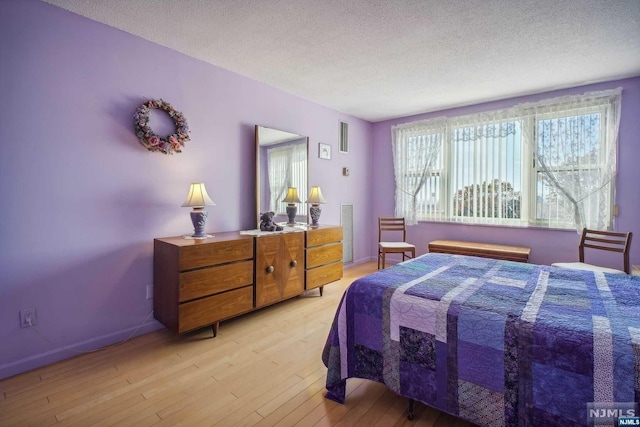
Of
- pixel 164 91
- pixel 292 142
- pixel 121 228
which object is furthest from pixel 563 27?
pixel 121 228

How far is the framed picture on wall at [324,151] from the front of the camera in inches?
171

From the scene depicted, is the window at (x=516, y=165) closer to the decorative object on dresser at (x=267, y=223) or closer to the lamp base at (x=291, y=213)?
the lamp base at (x=291, y=213)

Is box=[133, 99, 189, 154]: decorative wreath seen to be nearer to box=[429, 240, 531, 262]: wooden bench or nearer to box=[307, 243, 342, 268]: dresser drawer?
box=[307, 243, 342, 268]: dresser drawer

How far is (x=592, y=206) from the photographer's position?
3525 millimetres

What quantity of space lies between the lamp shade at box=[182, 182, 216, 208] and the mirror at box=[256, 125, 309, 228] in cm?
76

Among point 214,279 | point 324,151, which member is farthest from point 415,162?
point 214,279

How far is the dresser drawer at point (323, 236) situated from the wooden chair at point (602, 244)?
238 cm

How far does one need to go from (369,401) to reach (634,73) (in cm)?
429

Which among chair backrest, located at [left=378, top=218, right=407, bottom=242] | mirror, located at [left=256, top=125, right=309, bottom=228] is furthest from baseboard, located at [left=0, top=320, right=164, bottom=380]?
chair backrest, located at [left=378, top=218, right=407, bottom=242]

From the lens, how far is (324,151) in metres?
A: 4.42

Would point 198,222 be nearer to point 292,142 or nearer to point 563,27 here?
point 292,142

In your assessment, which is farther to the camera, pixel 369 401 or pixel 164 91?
pixel 164 91

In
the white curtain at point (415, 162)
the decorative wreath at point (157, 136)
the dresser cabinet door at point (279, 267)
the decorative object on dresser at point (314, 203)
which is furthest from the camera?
the white curtain at point (415, 162)

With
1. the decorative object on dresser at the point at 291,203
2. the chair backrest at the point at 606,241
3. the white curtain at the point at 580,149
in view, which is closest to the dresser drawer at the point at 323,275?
the decorative object on dresser at the point at 291,203
